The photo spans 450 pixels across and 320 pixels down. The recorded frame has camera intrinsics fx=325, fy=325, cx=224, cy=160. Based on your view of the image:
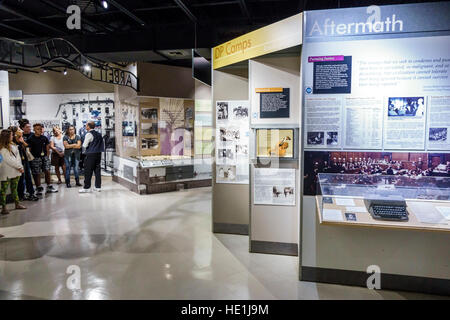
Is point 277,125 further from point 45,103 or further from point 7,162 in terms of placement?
point 45,103

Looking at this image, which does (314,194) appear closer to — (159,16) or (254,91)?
(254,91)

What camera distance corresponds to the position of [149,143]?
27.0 feet

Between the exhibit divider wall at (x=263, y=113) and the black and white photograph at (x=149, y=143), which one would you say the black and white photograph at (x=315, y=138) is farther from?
the black and white photograph at (x=149, y=143)

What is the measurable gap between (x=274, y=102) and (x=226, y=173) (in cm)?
139

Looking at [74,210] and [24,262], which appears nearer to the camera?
[24,262]

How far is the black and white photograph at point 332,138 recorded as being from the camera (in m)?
3.14

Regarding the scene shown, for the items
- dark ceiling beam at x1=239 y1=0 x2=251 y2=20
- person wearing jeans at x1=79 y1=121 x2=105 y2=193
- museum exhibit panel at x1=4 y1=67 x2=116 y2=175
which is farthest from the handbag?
dark ceiling beam at x1=239 y1=0 x2=251 y2=20

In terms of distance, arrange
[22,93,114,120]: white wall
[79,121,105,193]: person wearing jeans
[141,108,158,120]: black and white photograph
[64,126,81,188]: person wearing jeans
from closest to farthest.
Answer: [79,121,105,193]: person wearing jeans
[141,108,158,120]: black and white photograph
[64,126,81,188]: person wearing jeans
[22,93,114,120]: white wall

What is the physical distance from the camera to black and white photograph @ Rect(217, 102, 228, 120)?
15.3ft

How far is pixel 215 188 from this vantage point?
15.8ft

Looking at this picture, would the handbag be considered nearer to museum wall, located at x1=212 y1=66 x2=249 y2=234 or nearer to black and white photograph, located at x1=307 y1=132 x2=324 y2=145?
museum wall, located at x1=212 y1=66 x2=249 y2=234

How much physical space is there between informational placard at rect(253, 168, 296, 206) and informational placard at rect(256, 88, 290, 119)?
0.65 metres

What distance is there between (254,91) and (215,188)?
164 centimetres
